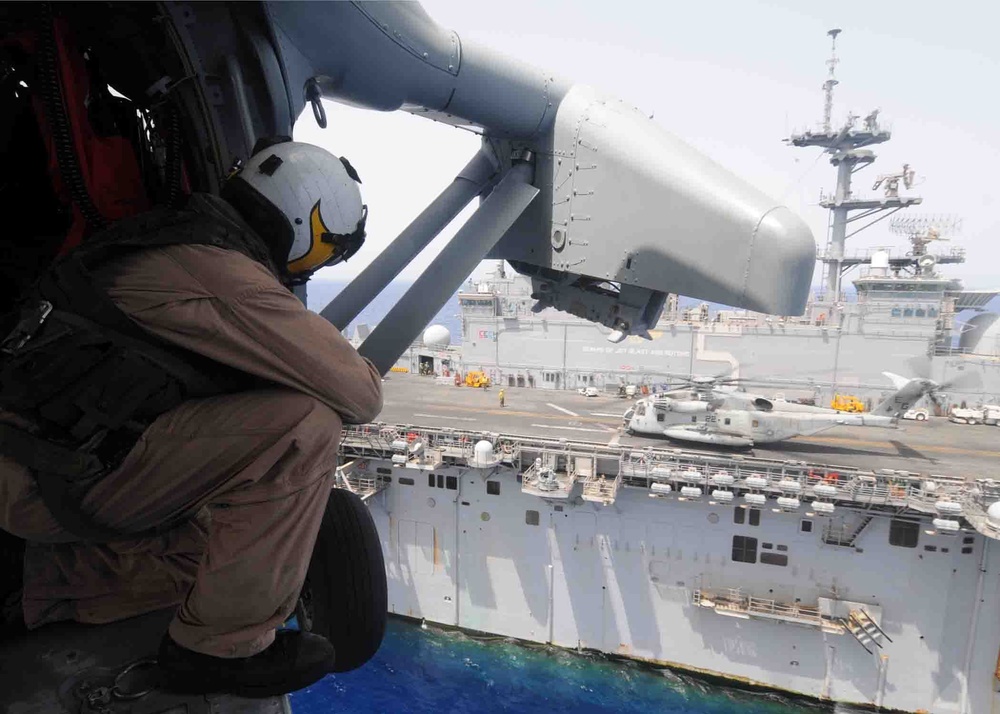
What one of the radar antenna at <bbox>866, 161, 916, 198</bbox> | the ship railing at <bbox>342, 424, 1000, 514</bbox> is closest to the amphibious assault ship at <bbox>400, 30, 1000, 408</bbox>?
the radar antenna at <bbox>866, 161, 916, 198</bbox>

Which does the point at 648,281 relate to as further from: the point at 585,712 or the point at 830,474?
the point at 585,712

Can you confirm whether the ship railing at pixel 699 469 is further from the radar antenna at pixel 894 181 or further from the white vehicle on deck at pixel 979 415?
the radar antenna at pixel 894 181

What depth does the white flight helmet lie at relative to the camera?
2506mm

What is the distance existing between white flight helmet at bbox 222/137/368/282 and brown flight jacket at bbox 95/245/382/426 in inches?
18.6

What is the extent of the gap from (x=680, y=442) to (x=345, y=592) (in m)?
18.8

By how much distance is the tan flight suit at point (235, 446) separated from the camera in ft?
6.51

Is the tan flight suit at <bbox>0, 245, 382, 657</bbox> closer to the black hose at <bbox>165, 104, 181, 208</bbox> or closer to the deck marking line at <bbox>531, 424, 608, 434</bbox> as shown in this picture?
the black hose at <bbox>165, 104, 181, 208</bbox>

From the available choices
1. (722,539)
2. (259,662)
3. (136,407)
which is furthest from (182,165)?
(722,539)

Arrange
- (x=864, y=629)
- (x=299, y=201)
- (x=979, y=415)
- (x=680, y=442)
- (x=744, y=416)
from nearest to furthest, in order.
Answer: (x=299, y=201) < (x=864, y=629) < (x=744, y=416) < (x=680, y=442) < (x=979, y=415)

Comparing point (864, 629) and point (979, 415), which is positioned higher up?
point (979, 415)

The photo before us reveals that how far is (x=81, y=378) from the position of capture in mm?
1964

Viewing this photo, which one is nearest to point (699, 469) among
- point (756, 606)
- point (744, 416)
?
point (744, 416)

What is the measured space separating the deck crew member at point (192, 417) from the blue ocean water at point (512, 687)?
17672mm

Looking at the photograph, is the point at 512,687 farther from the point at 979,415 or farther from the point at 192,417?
the point at 979,415
